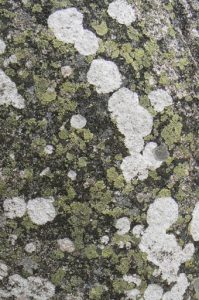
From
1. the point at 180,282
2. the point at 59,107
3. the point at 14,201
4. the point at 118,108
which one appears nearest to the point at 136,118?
the point at 118,108

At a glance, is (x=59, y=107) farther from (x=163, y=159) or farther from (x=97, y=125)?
(x=163, y=159)

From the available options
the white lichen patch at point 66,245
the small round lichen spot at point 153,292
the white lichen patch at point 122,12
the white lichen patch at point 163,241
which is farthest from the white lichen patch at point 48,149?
the small round lichen spot at point 153,292

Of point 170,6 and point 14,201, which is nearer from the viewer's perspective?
point 14,201

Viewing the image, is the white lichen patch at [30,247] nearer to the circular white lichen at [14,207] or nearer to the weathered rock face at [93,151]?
the weathered rock face at [93,151]

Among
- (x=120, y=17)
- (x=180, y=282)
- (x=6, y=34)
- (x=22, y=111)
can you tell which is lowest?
(x=180, y=282)

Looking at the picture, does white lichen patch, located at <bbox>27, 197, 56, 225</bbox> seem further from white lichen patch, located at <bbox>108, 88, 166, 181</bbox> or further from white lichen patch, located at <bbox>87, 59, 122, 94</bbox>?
white lichen patch, located at <bbox>87, 59, 122, 94</bbox>

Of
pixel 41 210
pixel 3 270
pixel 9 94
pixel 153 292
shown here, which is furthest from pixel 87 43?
pixel 153 292

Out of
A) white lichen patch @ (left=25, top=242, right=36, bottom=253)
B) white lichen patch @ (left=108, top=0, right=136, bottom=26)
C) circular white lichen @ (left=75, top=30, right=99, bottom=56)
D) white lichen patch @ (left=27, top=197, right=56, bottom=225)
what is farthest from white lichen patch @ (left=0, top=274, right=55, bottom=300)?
white lichen patch @ (left=108, top=0, right=136, bottom=26)
